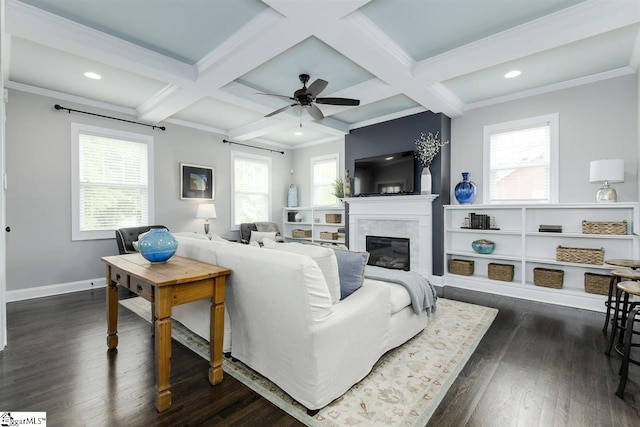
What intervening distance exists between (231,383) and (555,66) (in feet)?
15.2

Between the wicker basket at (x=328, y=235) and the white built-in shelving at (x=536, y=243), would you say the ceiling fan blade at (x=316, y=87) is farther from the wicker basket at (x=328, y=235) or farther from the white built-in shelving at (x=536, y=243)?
the wicker basket at (x=328, y=235)

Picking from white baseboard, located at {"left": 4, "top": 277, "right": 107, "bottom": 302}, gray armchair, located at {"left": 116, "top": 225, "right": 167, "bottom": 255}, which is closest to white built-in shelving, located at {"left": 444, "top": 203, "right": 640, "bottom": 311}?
gray armchair, located at {"left": 116, "top": 225, "right": 167, "bottom": 255}

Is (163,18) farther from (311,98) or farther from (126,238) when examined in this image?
(126,238)

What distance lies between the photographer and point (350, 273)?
227cm

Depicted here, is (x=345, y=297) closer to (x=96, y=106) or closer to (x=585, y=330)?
(x=585, y=330)

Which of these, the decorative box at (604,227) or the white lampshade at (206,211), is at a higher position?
the white lampshade at (206,211)

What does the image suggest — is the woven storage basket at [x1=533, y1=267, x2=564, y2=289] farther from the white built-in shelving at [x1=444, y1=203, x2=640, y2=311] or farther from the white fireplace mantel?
the white fireplace mantel

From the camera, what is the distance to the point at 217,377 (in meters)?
2.05

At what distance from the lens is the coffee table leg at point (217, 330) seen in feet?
6.62

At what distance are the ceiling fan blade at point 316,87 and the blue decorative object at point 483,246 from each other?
3.18 meters

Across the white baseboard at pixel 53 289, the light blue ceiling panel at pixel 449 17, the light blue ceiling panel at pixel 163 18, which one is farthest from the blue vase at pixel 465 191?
the white baseboard at pixel 53 289

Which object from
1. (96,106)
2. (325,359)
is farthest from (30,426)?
(96,106)

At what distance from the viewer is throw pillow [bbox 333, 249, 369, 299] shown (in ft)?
7.36

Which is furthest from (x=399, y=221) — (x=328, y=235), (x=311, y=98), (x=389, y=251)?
(x=311, y=98)
